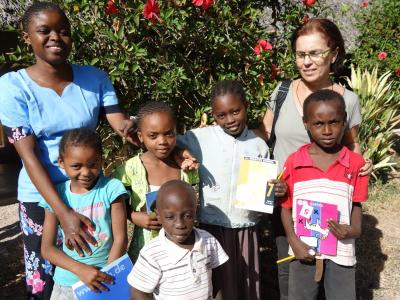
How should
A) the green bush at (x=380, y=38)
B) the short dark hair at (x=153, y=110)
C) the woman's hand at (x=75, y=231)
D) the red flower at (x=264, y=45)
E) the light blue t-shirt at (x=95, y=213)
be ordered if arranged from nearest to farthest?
1. the woman's hand at (x=75, y=231)
2. the light blue t-shirt at (x=95, y=213)
3. the short dark hair at (x=153, y=110)
4. the red flower at (x=264, y=45)
5. the green bush at (x=380, y=38)

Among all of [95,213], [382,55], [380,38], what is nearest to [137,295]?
[95,213]

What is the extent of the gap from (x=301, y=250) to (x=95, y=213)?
1111 millimetres

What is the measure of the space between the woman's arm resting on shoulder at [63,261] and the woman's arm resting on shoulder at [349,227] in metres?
1.16

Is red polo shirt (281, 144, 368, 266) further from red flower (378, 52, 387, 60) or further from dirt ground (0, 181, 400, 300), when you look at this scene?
red flower (378, 52, 387, 60)

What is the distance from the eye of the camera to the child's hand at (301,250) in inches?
104

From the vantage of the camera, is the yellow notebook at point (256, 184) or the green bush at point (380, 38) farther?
the green bush at point (380, 38)

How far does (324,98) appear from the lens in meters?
2.61

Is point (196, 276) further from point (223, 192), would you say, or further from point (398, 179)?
point (398, 179)

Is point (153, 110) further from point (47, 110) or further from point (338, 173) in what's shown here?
point (338, 173)

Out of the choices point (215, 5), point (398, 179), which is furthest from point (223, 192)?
point (398, 179)

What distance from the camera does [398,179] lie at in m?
6.63

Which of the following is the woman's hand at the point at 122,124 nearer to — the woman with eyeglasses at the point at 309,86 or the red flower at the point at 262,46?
the woman with eyeglasses at the point at 309,86

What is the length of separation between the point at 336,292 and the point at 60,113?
175 cm

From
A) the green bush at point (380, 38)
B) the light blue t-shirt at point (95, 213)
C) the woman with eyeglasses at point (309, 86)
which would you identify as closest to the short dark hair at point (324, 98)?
the woman with eyeglasses at point (309, 86)
